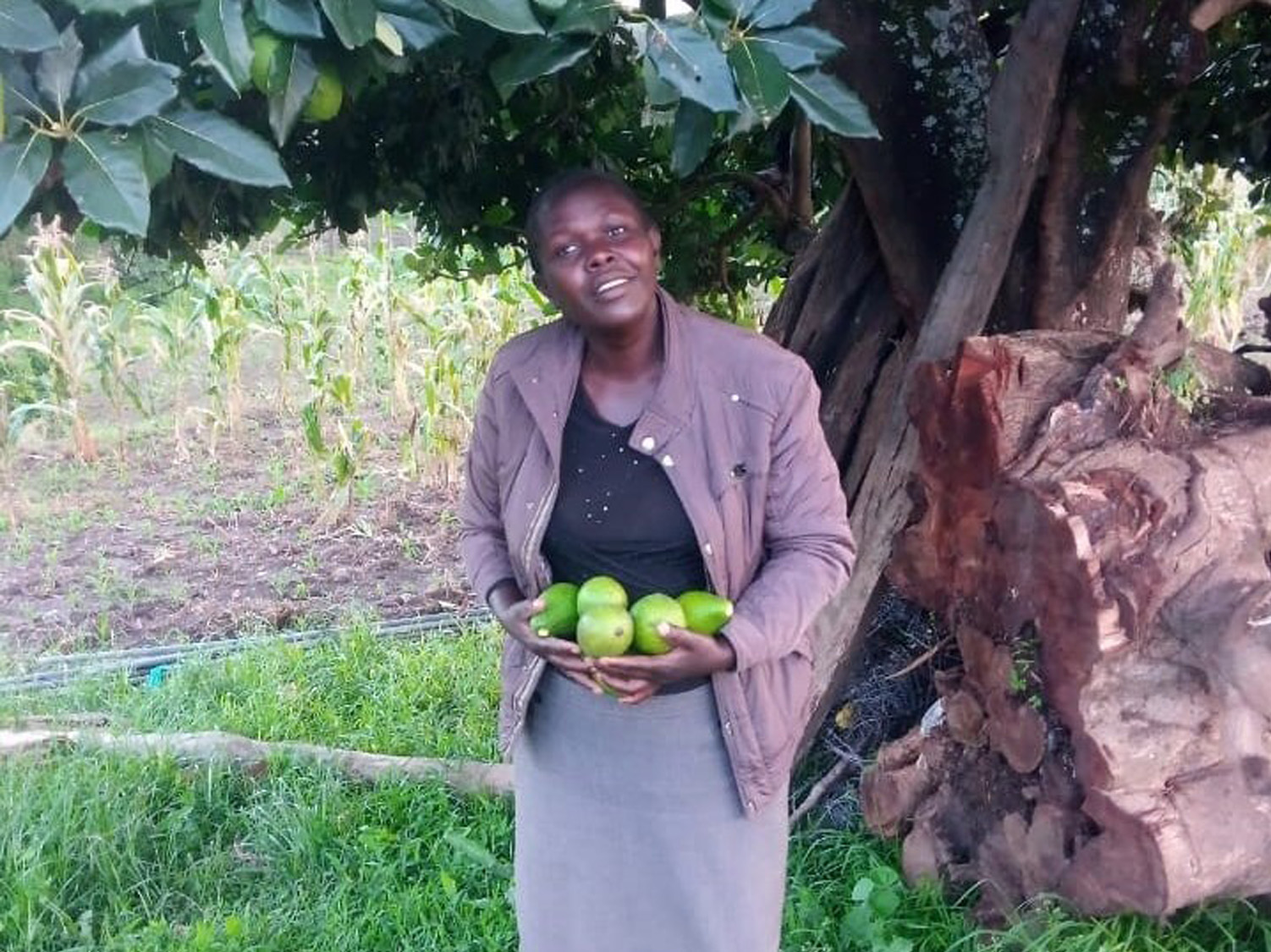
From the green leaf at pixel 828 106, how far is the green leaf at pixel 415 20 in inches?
16.2

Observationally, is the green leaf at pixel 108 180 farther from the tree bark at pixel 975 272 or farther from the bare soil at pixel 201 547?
the bare soil at pixel 201 547

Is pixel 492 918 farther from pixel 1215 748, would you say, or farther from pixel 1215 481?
pixel 1215 481

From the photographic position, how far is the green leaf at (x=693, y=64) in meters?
1.45

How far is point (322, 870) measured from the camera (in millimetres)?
3355

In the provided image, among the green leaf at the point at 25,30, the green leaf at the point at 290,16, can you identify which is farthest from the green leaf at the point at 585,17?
the green leaf at the point at 25,30

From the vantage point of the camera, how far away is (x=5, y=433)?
23.4 feet

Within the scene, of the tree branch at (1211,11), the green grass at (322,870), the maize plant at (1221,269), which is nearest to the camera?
the tree branch at (1211,11)

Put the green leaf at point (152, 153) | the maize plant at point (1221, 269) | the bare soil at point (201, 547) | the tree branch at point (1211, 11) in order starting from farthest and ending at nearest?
the maize plant at point (1221, 269) → the bare soil at point (201, 547) → the tree branch at point (1211, 11) → the green leaf at point (152, 153)

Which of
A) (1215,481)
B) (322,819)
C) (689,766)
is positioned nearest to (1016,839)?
(1215,481)

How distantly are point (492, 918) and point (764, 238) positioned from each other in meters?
2.16

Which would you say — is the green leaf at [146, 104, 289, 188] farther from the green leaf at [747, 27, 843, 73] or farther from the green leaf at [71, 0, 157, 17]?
the green leaf at [747, 27, 843, 73]

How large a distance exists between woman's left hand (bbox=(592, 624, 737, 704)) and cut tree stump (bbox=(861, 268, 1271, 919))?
91 centimetres

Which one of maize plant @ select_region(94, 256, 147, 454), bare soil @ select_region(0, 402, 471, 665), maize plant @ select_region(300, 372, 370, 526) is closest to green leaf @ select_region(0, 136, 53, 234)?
bare soil @ select_region(0, 402, 471, 665)

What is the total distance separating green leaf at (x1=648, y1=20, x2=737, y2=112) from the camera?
145 cm
